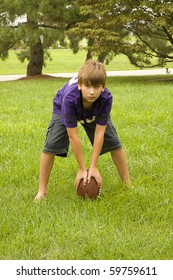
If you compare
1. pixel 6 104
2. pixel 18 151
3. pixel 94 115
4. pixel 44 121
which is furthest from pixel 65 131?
pixel 6 104

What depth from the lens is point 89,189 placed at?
12.8 feet

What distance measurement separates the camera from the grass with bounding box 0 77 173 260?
3.12 meters

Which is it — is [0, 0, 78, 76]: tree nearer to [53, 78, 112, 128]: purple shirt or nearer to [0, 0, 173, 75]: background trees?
[0, 0, 173, 75]: background trees

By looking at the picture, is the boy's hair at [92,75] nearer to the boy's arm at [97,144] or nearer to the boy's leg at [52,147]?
the boy's arm at [97,144]

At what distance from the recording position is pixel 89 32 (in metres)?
15.9

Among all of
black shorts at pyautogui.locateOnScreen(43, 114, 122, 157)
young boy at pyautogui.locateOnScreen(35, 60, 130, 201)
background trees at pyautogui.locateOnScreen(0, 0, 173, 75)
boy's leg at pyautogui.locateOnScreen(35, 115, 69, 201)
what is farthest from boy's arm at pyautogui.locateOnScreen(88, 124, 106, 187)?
background trees at pyautogui.locateOnScreen(0, 0, 173, 75)

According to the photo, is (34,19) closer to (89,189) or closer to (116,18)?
(116,18)

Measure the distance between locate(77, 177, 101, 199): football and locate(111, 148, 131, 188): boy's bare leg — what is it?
0.40 m

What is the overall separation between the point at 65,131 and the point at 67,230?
993mm

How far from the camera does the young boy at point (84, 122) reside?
3584 mm

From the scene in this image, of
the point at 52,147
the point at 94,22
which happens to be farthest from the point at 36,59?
the point at 52,147

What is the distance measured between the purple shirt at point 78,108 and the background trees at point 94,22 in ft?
37.4

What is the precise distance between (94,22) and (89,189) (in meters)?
13.1

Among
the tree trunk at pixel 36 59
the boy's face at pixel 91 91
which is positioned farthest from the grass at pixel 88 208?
the tree trunk at pixel 36 59
